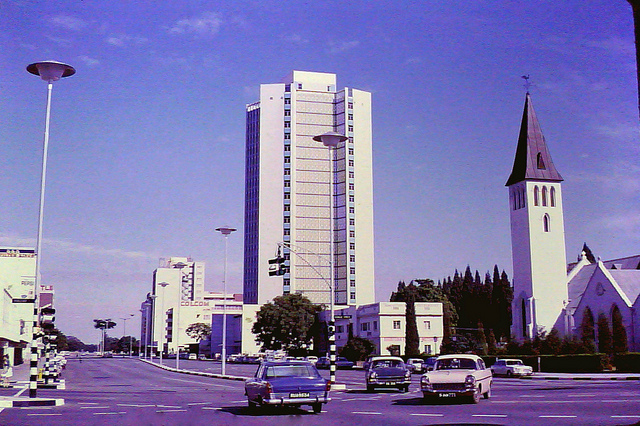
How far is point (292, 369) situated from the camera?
19.3 meters

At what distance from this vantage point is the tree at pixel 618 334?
2670 inches

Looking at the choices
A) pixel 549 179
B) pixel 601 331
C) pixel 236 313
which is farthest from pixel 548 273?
pixel 236 313

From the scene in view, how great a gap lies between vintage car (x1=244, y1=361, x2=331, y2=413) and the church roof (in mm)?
76821

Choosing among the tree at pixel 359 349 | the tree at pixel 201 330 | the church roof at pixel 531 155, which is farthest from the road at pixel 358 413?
the tree at pixel 201 330

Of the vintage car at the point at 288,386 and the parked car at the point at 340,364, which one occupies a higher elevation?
the vintage car at the point at 288,386

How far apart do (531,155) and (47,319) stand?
250 ft

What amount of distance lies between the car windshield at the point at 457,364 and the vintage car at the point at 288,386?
17.6ft

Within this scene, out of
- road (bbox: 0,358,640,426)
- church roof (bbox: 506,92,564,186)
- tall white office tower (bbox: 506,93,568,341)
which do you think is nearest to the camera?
road (bbox: 0,358,640,426)

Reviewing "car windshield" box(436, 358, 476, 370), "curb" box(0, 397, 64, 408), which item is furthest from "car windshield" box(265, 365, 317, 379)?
"curb" box(0, 397, 64, 408)

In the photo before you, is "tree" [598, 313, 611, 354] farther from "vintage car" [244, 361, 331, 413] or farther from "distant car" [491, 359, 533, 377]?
"vintage car" [244, 361, 331, 413]

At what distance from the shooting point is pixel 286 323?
91.9 meters

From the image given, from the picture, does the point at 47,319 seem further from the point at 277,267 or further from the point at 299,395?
the point at 299,395

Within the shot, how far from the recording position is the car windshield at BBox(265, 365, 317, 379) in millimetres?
19020

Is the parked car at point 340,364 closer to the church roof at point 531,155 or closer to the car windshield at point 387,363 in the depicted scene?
the church roof at point 531,155
